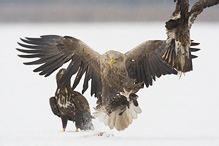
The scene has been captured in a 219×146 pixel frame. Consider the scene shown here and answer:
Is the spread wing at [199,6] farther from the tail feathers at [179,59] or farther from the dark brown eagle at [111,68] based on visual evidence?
the dark brown eagle at [111,68]

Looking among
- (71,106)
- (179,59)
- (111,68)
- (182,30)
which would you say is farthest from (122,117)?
(182,30)

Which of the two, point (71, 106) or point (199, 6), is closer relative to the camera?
point (199, 6)

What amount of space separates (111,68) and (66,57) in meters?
0.83

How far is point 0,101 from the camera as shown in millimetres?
9352

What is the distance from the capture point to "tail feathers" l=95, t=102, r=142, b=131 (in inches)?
267

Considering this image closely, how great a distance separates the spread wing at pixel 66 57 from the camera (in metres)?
7.16

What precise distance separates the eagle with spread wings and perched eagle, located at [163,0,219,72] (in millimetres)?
81

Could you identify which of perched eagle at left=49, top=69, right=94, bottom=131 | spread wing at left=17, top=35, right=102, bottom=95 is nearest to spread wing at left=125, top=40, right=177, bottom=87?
spread wing at left=17, top=35, right=102, bottom=95

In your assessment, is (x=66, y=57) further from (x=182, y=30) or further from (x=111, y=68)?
(x=182, y=30)

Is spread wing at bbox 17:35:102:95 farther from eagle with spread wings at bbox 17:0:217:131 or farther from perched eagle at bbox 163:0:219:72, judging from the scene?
perched eagle at bbox 163:0:219:72

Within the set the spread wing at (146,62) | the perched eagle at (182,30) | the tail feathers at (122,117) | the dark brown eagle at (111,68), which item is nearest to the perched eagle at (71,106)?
the dark brown eagle at (111,68)

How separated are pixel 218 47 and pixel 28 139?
32.6 ft

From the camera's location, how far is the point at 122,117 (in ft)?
22.3

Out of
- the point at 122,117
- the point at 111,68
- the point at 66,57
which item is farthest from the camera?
the point at 66,57
